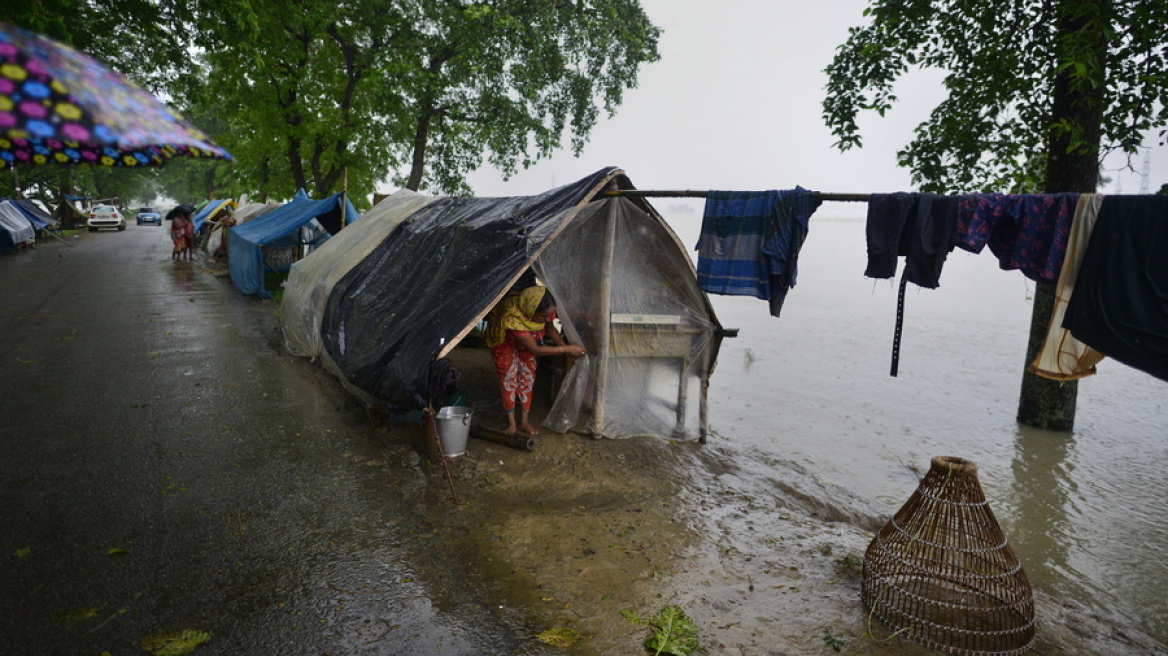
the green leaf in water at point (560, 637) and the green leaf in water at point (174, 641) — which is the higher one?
the green leaf in water at point (174, 641)

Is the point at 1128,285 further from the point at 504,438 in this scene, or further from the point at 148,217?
the point at 148,217

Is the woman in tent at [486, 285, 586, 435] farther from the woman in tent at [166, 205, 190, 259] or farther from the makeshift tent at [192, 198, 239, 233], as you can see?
the makeshift tent at [192, 198, 239, 233]

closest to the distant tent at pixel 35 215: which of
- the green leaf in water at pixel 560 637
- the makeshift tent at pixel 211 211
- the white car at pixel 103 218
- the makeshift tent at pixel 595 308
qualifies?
the makeshift tent at pixel 211 211

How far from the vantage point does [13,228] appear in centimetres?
2309

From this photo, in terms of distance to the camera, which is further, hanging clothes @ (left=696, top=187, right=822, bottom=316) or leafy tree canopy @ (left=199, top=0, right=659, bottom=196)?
leafy tree canopy @ (left=199, top=0, right=659, bottom=196)

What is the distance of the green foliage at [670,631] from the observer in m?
3.53

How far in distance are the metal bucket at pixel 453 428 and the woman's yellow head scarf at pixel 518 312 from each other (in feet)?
2.80

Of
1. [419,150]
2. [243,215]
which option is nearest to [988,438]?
[419,150]

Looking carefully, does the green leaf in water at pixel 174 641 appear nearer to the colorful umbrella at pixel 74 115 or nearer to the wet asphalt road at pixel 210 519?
the wet asphalt road at pixel 210 519

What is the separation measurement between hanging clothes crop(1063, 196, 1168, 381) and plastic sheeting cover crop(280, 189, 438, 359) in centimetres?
771

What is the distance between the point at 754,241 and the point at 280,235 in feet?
36.0


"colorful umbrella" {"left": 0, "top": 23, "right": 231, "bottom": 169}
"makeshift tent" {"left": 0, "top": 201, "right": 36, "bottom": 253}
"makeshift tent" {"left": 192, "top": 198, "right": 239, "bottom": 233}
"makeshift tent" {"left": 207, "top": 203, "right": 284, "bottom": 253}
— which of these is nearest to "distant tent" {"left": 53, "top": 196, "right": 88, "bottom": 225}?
"makeshift tent" {"left": 0, "top": 201, "right": 36, "bottom": 253}

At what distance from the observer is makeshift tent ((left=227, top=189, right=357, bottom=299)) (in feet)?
44.0

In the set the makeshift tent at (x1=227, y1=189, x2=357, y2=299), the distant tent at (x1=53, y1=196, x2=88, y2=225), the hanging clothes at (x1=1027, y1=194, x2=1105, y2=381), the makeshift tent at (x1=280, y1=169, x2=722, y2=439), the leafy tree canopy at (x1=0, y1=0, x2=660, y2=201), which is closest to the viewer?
the hanging clothes at (x1=1027, y1=194, x2=1105, y2=381)
